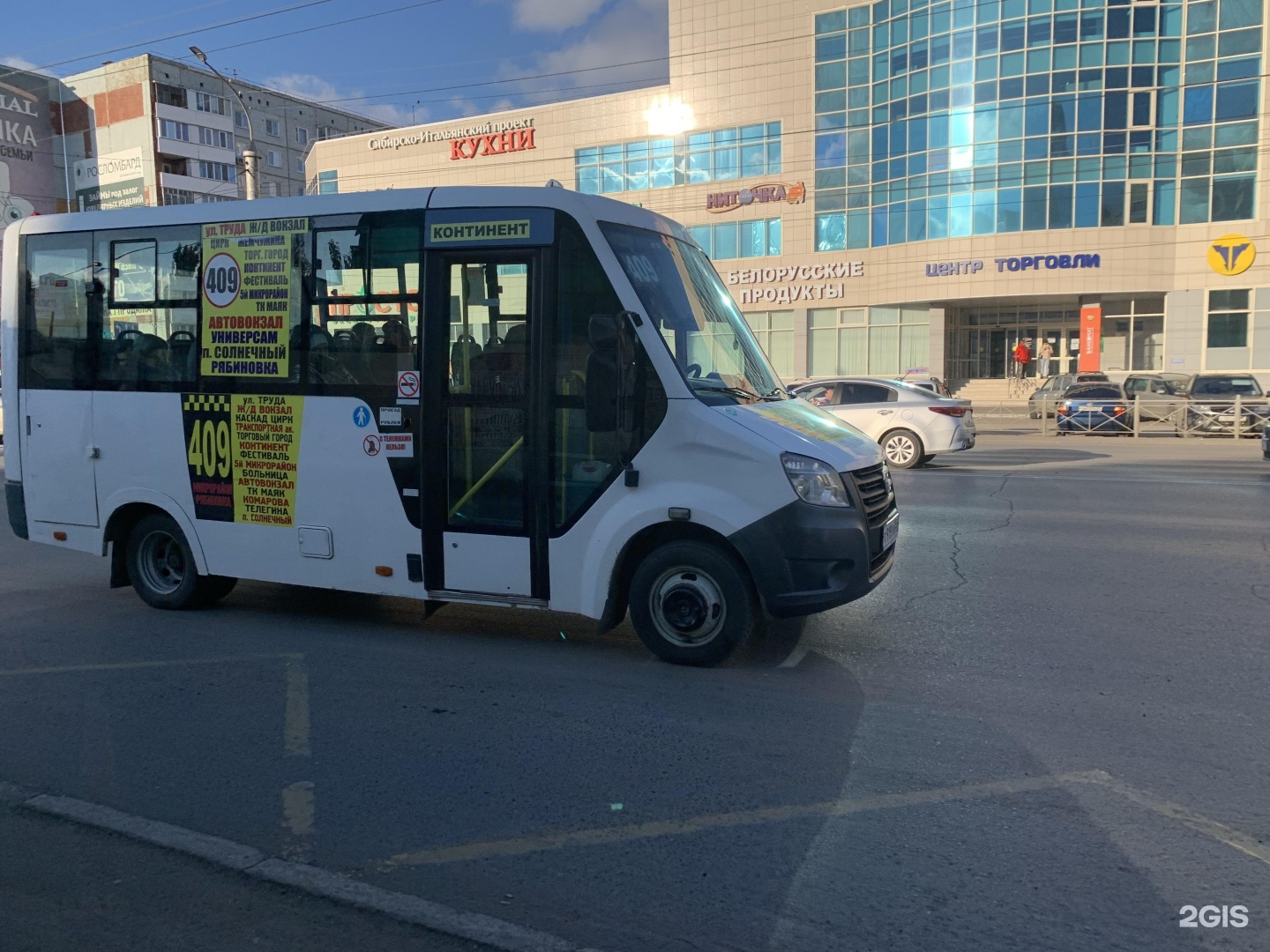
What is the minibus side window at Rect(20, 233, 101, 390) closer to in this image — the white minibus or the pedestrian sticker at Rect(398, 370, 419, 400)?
the white minibus

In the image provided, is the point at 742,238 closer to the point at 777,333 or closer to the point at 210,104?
the point at 777,333

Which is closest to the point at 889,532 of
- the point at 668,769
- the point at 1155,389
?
the point at 668,769

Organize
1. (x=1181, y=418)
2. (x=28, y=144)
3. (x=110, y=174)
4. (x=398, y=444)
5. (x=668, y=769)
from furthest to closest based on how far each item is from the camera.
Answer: (x=110, y=174)
(x=28, y=144)
(x=1181, y=418)
(x=398, y=444)
(x=668, y=769)

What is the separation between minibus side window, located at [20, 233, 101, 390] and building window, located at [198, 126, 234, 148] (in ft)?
238

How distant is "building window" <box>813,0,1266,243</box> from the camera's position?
1549 inches

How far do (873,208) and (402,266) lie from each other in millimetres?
42235

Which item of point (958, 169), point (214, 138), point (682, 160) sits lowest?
point (958, 169)

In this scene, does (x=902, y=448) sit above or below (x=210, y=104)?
below

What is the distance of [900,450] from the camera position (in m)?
17.3

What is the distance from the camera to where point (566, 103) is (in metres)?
51.4

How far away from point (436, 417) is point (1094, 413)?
22722mm

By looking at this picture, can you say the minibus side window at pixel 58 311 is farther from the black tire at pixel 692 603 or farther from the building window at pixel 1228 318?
the building window at pixel 1228 318

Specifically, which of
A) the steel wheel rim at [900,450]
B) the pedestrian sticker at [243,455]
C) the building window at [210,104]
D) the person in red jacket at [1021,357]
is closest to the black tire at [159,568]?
the pedestrian sticker at [243,455]

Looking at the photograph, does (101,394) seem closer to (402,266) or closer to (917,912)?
(402,266)
